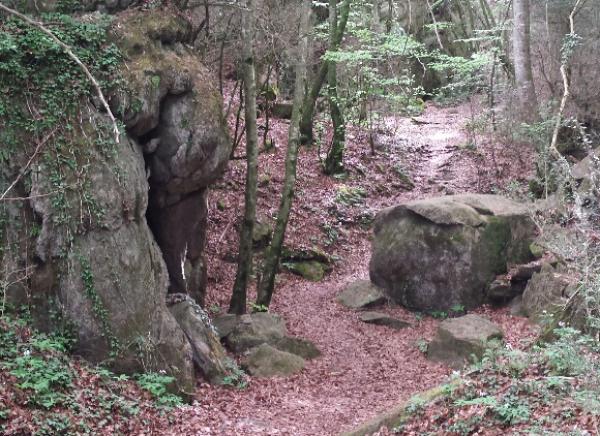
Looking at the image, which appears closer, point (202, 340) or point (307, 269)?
point (202, 340)

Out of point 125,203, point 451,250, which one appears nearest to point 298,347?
point 451,250

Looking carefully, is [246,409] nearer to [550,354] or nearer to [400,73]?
[550,354]

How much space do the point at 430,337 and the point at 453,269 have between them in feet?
6.26

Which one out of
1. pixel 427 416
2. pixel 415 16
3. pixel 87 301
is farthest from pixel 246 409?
pixel 415 16

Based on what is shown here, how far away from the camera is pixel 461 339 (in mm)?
10820

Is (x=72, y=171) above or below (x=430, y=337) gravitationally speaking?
above

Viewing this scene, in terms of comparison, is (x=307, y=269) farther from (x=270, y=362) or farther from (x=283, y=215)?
(x=270, y=362)

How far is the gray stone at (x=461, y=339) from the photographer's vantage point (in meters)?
10.6

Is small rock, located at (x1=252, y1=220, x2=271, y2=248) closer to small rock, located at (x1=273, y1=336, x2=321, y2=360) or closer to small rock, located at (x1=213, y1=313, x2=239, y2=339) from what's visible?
small rock, located at (x1=213, y1=313, x2=239, y2=339)

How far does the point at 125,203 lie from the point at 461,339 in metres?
6.23

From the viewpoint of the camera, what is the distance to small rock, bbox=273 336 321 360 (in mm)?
11664

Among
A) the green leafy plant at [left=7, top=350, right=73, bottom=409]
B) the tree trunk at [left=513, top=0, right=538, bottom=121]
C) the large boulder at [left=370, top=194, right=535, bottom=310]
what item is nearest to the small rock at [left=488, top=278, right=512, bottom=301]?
the large boulder at [left=370, top=194, right=535, bottom=310]

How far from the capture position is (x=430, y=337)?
12.2 meters

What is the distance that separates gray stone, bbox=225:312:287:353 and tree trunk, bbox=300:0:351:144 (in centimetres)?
726
